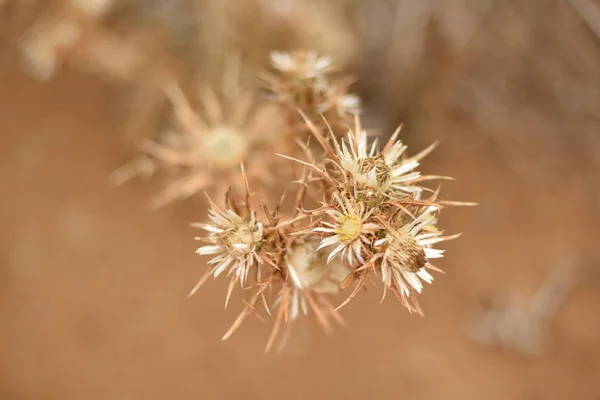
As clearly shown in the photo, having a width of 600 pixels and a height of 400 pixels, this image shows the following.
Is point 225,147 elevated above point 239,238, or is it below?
above

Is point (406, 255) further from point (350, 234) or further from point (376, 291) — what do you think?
point (376, 291)

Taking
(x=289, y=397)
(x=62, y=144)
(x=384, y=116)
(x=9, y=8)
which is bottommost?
(x=289, y=397)

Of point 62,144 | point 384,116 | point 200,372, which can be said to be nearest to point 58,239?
point 62,144

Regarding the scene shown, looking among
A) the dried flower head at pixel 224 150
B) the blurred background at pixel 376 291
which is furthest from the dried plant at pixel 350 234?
the blurred background at pixel 376 291

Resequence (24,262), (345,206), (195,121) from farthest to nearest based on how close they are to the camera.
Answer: (24,262) → (195,121) → (345,206)

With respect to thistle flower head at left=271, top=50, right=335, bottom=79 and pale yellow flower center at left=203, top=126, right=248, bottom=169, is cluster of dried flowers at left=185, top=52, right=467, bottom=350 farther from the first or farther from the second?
pale yellow flower center at left=203, top=126, right=248, bottom=169

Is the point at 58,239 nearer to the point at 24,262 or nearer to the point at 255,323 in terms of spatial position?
the point at 24,262

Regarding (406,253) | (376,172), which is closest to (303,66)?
(376,172)
